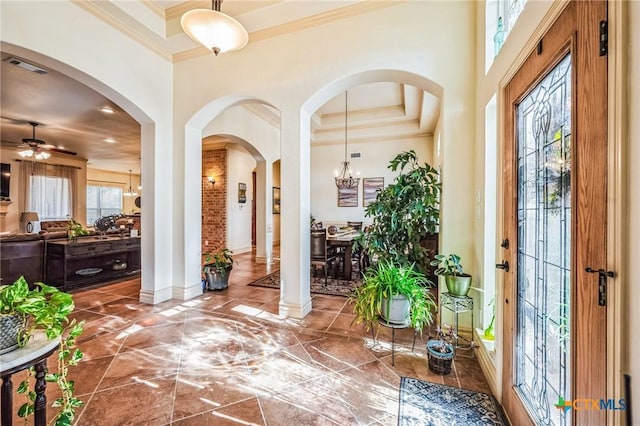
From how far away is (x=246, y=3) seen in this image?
305 cm

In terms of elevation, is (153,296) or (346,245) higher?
(346,245)

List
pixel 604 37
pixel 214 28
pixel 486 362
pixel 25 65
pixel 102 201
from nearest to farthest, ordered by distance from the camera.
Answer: pixel 604 37
pixel 486 362
pixel 214 28
pixel 25 65
pixel 102 201

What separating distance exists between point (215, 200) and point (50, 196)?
229 inches

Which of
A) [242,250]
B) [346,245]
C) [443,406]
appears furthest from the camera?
[242,250]

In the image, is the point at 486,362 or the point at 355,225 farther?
the point at 355,225

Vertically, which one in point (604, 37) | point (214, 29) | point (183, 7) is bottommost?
point (604, 37)

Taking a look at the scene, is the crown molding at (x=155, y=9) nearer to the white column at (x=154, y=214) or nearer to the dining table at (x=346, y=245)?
the white column at (x=154, y=214)

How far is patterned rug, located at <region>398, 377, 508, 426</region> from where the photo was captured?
1.64 m

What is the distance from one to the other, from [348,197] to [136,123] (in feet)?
17.7

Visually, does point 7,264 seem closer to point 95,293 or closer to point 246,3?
point 95,293

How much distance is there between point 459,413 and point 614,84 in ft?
6.08

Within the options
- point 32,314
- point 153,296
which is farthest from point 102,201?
point 32,314

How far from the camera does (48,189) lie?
28.0 ft

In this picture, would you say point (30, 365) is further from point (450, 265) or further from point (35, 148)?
point (35, 148)
